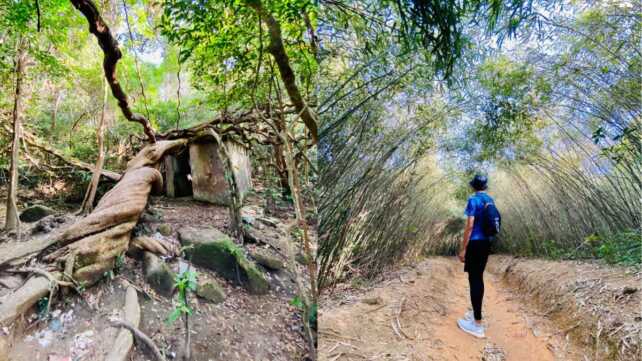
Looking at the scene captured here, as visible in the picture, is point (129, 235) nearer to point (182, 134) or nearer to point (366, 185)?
point (182, 134)

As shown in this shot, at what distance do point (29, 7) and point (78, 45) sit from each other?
514mm

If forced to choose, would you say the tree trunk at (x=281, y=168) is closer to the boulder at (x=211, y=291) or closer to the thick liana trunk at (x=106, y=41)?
the boulder at (x=211, y=291)

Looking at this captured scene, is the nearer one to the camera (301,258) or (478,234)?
(478,234)

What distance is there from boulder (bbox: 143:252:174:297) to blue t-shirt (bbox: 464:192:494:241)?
1477mm

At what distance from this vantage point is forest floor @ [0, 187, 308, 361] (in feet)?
3.74

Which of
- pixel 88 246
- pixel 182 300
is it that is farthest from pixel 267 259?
pixel 88 246

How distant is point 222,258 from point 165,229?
0.38m

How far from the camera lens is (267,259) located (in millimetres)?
1917

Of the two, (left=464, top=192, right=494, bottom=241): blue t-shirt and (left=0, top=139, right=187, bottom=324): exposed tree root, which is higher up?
(left=464, top=192, right=494, bottom=241): blue t-shirt

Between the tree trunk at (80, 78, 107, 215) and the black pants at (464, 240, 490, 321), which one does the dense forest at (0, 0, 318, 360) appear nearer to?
the tree trunk at (80, 78, 107, 215)

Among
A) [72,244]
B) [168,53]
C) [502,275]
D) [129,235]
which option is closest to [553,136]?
[502,275]

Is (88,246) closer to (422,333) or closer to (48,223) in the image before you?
(48,223)

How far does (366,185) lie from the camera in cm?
162

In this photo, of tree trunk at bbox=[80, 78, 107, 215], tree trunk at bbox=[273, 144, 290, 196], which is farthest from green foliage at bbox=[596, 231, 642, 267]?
tree trunk at bbox=[80, 78, 107, 215]
